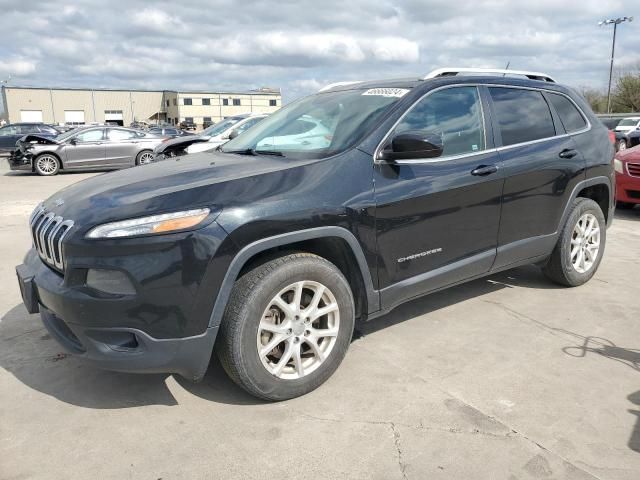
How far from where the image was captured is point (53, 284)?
2.71 meters

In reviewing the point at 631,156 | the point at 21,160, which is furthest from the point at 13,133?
the point at 631,156

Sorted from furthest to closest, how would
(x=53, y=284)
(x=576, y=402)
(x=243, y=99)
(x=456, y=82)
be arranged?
(x=243, y=99) < (x=456, y=82) < (x=576, y=402) < (x=53, y=284)

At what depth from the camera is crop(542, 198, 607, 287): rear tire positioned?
14.9ft

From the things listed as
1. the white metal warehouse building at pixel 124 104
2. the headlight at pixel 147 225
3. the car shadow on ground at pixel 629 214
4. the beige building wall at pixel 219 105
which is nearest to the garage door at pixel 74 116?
the white metal warehouse building at pixel 124 104

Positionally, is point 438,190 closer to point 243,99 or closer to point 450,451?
point 450,451

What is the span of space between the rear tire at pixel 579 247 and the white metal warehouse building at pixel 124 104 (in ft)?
265

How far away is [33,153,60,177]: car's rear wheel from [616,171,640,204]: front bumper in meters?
14.4

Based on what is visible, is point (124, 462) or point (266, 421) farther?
point (266, 421)

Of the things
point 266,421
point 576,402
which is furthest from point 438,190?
point 266,421

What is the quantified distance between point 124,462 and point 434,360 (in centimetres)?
193

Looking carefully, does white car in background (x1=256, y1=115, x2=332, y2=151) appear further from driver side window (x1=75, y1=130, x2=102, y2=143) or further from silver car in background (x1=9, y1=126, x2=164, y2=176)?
driver side window (x1=75, y1=130, x2=102, y2=143)

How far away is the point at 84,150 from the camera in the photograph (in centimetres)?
1584

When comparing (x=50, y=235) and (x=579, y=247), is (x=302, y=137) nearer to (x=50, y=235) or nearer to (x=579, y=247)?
(x=50, y=235)

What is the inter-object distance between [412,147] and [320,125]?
83 cm
